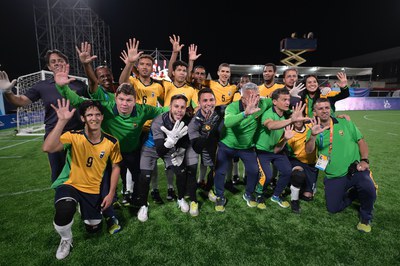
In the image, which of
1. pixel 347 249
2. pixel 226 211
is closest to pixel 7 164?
pixel 226 211

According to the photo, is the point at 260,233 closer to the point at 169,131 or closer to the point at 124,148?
the point at 169,131

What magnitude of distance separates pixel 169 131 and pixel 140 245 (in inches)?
54.3

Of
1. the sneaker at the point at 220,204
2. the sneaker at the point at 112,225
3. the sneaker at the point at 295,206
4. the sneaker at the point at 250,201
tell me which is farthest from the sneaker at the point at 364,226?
the sneaker at the point at 112,225

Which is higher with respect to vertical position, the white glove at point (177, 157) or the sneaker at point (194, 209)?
the white glove at point (177, 157)

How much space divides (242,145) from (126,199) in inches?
80.8

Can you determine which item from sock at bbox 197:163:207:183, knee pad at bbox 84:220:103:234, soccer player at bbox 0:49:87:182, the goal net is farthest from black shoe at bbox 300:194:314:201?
the goal net

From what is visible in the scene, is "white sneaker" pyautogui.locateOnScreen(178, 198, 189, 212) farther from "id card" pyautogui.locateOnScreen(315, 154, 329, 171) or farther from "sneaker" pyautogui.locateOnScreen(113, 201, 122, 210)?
"id card" pyautogui.locateOnScreen(315, 154, 329, 171)

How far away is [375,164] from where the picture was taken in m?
5.37

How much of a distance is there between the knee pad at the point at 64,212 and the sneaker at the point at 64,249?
0.25 metres

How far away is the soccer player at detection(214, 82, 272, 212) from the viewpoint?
326 cm

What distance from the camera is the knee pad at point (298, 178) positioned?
3.28 meters

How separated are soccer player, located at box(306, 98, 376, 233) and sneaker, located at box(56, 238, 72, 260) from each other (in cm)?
324

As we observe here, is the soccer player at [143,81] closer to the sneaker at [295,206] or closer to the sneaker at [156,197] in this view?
the sneaker at [156,197]

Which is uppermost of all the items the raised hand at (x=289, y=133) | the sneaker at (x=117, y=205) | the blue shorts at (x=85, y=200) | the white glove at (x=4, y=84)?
the white glove at (x=4, y=84)
